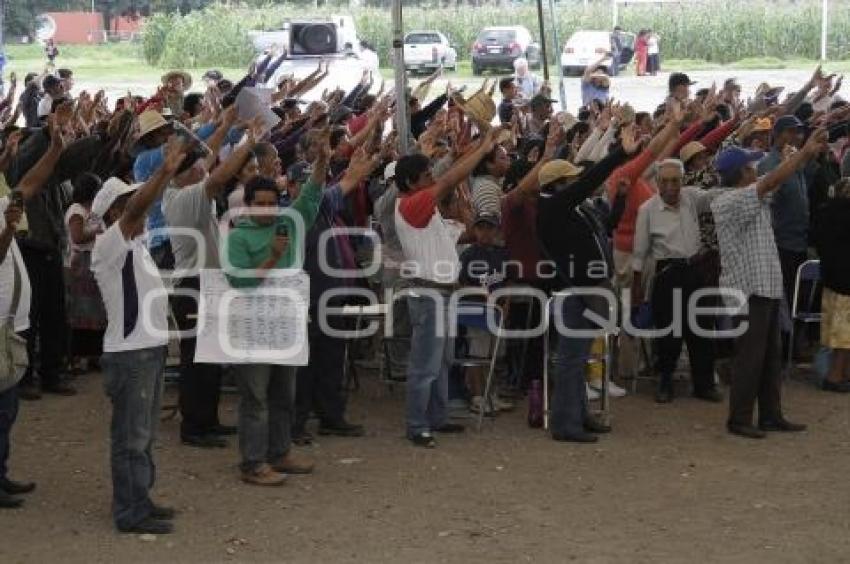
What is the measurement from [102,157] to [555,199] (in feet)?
11.7

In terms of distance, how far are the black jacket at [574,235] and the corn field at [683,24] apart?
40.2 meters

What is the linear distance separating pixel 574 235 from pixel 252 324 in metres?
2.24

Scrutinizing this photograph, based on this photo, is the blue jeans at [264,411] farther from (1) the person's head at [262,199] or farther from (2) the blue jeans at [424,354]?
(2) the blue jeans at [424,354]

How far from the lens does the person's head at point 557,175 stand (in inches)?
371

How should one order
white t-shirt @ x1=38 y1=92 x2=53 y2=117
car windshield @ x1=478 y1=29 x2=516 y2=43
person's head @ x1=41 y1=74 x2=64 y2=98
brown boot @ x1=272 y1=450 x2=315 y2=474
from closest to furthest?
brown boot @ x1=272 y1=450 x2=315 y2=474 → white t-shirt @ x1=38 y1=92 x2=53 y2=117 → person's head @ x1=41 y1=74 x2=64 y2=98 → car windshield @ x1=478 y1=29 x2=516 y2=43

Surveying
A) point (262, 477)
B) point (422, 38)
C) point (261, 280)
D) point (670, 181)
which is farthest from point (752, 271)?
point (422, 38)

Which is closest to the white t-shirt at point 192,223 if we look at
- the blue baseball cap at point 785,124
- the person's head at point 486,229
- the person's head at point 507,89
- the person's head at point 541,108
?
the person's head at point 486,229

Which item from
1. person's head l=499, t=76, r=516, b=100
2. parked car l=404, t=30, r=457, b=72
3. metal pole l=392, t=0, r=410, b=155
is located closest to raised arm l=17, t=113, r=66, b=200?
metal pole l=392, t=0, r=410, b=155

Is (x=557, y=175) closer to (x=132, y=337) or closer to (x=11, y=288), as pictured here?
(x=132, y=337)

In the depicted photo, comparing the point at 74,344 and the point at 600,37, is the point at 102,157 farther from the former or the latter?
the point at 600,37

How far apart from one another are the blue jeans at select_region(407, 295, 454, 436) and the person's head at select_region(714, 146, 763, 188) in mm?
1959

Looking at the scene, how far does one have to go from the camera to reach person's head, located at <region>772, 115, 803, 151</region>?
11531mm

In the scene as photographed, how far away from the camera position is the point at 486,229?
10.4 m

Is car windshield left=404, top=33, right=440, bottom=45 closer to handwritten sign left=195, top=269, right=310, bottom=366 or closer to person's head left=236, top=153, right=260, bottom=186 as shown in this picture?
person's head left=236, top=153, right=260, bottom=186
